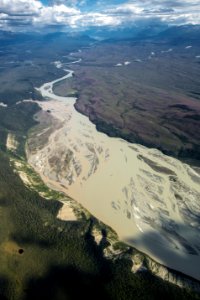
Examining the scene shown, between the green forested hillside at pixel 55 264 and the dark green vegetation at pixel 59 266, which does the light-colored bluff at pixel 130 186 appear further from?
the dark green vegetation at pixel 59 266

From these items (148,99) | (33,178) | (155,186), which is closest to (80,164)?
(33,178)

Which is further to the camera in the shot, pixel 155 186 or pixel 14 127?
pixel 14 127

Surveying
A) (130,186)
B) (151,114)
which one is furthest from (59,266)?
(151,114)

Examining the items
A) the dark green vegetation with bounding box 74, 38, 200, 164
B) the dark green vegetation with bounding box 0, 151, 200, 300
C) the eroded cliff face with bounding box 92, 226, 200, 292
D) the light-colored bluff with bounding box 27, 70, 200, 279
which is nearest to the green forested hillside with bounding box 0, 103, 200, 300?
the dark green vegetation with bounding box 0, 151, 200, 300

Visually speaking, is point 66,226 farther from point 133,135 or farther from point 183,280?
point 133,135

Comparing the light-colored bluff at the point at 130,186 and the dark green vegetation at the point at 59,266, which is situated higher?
the dark green vegetation at the point at 59,266

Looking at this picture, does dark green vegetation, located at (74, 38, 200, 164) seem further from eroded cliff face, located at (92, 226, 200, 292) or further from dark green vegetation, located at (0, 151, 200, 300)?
dark green vegetation, located at (0, 151, 200, 300)

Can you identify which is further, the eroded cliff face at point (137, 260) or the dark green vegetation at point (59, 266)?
the eroded cliff face at point (137, 260)

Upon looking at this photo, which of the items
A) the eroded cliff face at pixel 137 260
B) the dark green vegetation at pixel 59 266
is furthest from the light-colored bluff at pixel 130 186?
the dark green vegetation at pixel 59 266
